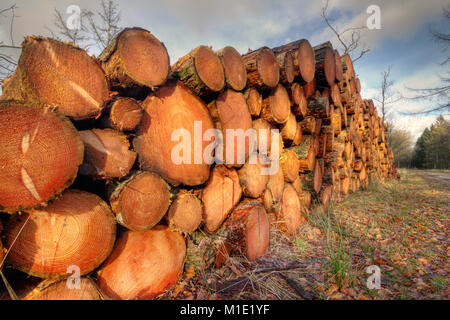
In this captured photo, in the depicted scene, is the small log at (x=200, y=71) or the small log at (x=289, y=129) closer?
the small log at (x=200, y=71)

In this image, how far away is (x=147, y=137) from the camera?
1271mm

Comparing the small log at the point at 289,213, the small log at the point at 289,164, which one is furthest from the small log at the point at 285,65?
the small log at the point at 289,213

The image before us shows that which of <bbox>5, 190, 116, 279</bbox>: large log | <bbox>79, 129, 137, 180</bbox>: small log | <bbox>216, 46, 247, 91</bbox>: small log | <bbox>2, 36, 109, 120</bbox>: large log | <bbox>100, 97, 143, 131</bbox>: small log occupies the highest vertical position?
<bbox>216, 46, 247, 91</bbox>: small log

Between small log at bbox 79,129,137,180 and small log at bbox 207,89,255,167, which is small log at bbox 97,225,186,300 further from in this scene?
small log at bbox 207,89,255,167

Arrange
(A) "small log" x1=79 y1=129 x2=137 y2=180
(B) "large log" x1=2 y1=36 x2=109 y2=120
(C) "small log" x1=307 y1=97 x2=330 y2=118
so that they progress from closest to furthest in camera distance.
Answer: (B) "large log" x1=2 y1=36 x2=109 y2=120 → (A) "small log" x1=79 y1=129 x2=137 y2=180 → (C) "small log" x1=307 y1=97 x2=330 y2=118

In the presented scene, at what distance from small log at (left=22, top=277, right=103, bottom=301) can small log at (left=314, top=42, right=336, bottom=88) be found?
349 centimetres

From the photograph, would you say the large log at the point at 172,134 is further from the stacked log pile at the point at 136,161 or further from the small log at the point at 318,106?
the small log at the point at 318,106

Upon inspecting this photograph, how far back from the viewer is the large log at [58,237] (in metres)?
0.91

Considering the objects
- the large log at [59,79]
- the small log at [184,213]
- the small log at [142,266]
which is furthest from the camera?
the small log at [184,213]

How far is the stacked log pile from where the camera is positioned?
86 centimetres

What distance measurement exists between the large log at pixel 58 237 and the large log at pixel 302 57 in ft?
7.87

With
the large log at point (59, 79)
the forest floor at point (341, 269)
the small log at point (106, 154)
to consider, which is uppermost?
the large log at point (59, 79)

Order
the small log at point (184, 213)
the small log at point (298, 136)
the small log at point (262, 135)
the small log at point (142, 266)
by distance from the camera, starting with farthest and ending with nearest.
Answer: the small log at point (298, 136) < the small log at point (262, 135) < the small log at point (184, 213) < the small log at point (142, 266)

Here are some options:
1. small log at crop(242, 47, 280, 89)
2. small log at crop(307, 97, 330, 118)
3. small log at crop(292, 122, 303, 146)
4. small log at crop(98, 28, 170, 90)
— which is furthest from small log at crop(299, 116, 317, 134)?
small log at crop(98, 28, 170, 90)
